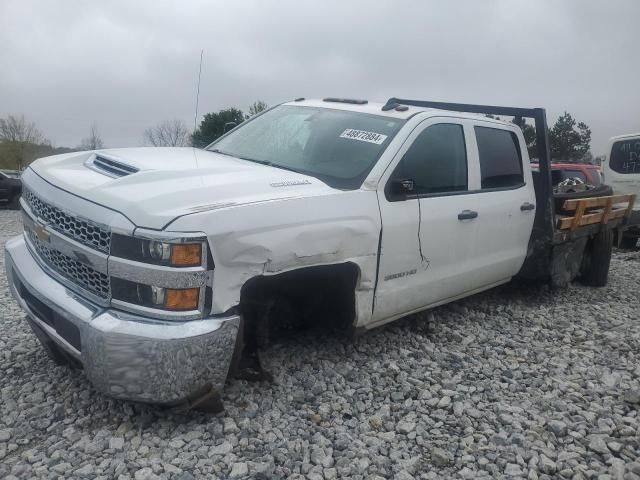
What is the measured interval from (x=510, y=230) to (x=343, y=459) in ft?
8.66

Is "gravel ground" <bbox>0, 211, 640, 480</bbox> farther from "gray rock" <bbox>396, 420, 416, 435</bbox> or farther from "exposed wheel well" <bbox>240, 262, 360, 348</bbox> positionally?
"exposed wheel well" <bbox>240, 262, 360, 348</bbox>

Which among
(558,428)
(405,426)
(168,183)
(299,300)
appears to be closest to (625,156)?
(558,428)

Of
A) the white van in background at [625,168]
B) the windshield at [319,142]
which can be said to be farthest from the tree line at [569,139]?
the windshield at [319,142]

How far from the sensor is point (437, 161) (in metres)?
3.90

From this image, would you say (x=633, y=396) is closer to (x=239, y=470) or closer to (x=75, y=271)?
(x=239, y=470)

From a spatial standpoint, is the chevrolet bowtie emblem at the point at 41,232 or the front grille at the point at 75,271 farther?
the chevrolet bowtie emblem at the point at 41,232

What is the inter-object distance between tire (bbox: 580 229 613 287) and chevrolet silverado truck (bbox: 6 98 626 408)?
1.71m

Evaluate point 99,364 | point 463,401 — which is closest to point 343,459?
point 463,401

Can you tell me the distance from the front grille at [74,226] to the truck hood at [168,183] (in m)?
0.13

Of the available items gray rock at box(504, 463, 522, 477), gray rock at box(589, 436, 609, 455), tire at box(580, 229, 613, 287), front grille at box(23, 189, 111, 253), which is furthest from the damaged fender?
tire at box(580, 229, 613, 287)

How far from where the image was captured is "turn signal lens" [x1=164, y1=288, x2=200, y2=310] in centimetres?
254

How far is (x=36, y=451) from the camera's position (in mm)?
2639

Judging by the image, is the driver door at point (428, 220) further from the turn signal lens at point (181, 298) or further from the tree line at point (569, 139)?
the tree line at point (569, 139)

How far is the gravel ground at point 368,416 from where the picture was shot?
2.64 metres
